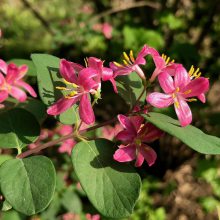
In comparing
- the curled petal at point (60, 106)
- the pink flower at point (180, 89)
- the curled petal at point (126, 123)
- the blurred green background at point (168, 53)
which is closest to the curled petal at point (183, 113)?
the pink flower at point (180, 89)

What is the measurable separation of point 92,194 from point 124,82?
1.20 ft

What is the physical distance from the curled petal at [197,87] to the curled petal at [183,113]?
0.09 feet

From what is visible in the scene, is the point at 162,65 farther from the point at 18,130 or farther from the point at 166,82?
the point at 18,130

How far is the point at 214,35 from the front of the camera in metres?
2.98

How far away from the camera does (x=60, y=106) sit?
1.04 metres

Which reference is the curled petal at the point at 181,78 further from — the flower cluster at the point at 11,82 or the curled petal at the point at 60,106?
the flower cluster at the point at 11,82

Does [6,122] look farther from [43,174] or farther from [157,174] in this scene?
[157,174]

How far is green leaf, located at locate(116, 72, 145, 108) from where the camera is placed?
112 cm

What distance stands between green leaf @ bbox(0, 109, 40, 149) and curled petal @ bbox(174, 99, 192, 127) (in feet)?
1.24

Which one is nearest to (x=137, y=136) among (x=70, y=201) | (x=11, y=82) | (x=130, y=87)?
(x=130, y=87)

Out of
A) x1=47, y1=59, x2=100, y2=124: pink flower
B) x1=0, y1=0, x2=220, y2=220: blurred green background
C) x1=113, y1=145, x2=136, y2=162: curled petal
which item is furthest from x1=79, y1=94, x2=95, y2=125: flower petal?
x1=0, y1=0, x2=220, y2=220: blurred green background

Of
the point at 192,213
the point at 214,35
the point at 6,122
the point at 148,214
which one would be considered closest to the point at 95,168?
the point at 6,122

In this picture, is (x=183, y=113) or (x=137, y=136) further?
(x=137, y=136)

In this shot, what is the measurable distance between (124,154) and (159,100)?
17cm
